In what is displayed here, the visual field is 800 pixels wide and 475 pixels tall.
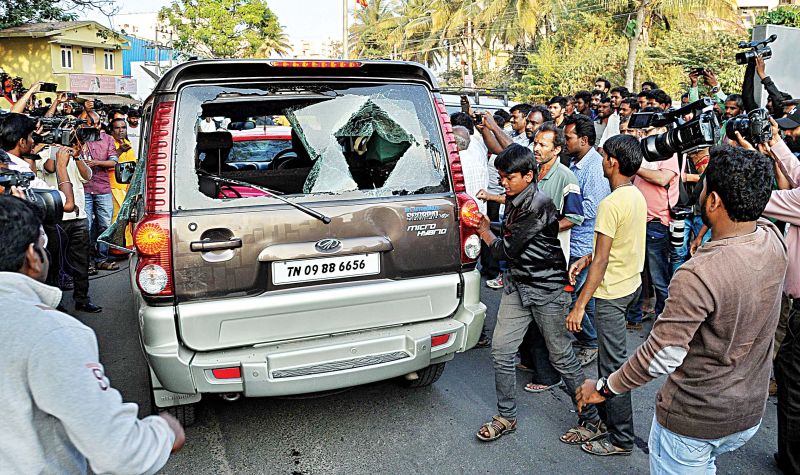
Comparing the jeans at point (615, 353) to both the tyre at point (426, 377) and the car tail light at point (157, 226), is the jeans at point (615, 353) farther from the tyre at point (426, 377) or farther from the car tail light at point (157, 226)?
the car tail light at point (157, 226)

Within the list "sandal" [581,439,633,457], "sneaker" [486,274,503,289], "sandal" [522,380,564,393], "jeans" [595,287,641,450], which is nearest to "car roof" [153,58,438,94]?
"jeans" [595,287,641,450]

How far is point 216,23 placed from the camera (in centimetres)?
3878

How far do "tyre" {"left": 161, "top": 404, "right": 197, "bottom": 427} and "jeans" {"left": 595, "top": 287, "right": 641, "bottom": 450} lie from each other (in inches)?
92.9

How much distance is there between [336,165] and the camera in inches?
146

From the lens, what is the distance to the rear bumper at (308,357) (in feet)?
10.0

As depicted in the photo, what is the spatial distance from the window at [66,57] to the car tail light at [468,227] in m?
39.6

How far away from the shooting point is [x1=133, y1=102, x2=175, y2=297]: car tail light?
3.04m

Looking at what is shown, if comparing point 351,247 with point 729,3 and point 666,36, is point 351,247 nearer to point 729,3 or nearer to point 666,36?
point 729,3

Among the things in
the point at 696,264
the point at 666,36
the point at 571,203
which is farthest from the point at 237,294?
the point at 666,36

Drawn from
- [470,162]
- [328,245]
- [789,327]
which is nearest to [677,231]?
[470,162]

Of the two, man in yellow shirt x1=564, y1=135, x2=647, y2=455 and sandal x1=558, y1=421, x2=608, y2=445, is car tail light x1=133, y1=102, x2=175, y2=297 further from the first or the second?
sandal x1=558, y1=421, x2=608, y2=445

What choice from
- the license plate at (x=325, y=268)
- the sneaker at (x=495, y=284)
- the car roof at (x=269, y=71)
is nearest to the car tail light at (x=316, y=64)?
the car roof at (x=269, y=71)

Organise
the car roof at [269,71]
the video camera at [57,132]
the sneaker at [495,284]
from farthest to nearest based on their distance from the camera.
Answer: the sneaker at [495,284] → the video camera at [57,132] → the car roof at [269,71]

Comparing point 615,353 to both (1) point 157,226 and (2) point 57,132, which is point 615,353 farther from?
(2) point 57,132
